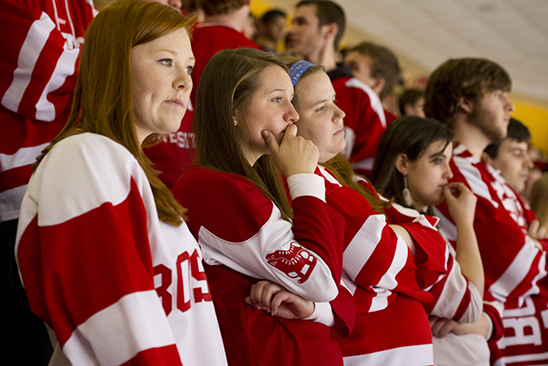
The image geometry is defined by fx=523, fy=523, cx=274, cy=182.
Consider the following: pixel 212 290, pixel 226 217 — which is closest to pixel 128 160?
pixel 226 217

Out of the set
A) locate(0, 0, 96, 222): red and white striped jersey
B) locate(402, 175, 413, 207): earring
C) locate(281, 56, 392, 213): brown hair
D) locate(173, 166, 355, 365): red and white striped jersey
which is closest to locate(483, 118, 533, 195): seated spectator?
locate(402, 175, 413, 207): earring

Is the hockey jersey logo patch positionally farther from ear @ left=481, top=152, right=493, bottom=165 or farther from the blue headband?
ear @ left=481, top=152, right=493, bottom=165

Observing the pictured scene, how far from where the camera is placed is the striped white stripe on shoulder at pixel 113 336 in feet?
2.91

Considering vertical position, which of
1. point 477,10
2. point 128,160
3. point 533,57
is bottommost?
point 533,57

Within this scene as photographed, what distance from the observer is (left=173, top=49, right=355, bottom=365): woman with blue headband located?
1.21 meters

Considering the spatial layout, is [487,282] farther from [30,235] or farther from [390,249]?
[30,235]

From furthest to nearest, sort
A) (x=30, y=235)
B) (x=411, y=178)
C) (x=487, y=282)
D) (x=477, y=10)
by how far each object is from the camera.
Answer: (x=477, y=10) → (x=487, y=282) → (x=411, y=178) → (x=30, y=235)

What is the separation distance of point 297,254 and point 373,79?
2.71m

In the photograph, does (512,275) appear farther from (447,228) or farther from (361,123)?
(361,123)

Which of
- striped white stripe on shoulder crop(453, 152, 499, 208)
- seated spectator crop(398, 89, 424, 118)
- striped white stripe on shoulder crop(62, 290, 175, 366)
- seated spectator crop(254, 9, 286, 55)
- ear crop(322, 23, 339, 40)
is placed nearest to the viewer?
striped white stripe on shoulder crop(62, 290, 175, 366)

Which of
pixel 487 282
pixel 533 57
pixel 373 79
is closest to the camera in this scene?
pixel 487 282

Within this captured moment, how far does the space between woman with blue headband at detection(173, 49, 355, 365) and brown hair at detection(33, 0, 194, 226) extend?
0.19 metres

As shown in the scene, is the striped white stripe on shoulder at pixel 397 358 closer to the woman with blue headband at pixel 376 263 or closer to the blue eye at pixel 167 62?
the woman with blue headband at pixel 376 263

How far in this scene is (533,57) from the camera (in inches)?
390
